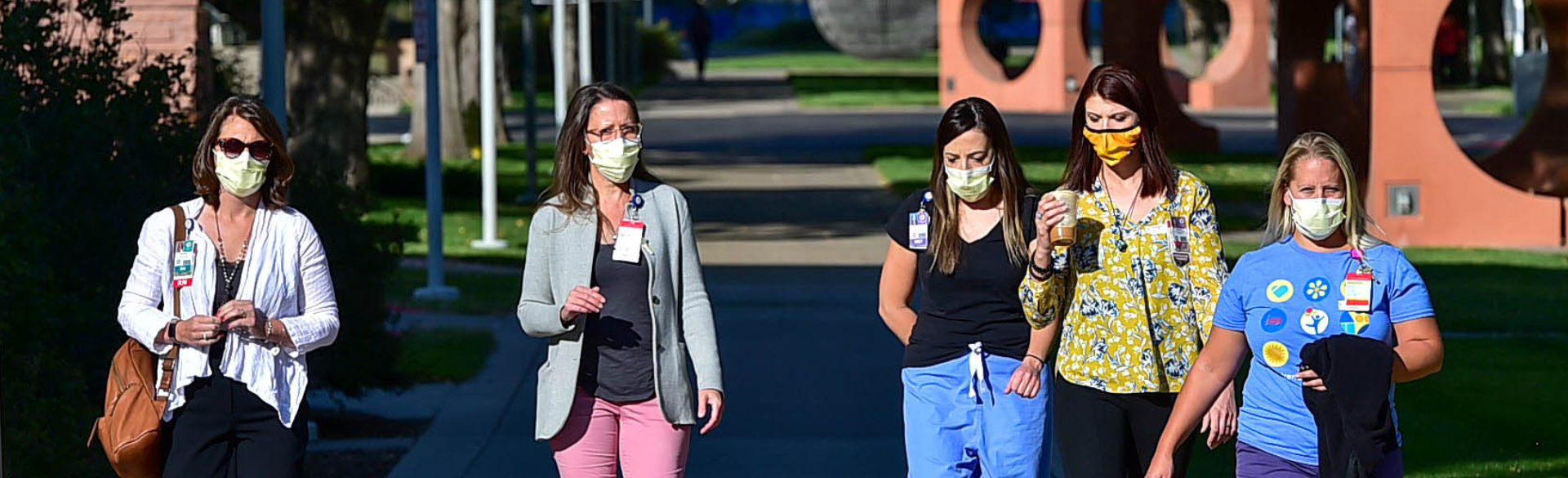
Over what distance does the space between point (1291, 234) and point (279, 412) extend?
2479 mm

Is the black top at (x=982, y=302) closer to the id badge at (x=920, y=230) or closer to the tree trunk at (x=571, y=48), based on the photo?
the id badge at (x=920, y=230)

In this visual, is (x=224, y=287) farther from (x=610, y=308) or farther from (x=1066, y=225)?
(x=1066, y=225)

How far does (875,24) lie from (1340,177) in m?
57.8

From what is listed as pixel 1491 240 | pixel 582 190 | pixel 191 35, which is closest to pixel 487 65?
pixel 191 35

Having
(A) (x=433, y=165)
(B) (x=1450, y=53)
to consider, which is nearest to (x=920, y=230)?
(A) (x=433, y=165)

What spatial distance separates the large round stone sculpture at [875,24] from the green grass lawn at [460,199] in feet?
104

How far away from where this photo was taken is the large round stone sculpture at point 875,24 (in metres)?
61.8

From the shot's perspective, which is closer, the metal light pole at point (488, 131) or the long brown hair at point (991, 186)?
the long brown hair at point (991, 186)

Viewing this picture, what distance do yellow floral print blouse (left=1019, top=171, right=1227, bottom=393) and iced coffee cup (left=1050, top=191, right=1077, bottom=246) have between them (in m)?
0.22

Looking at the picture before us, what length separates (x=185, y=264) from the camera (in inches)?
201

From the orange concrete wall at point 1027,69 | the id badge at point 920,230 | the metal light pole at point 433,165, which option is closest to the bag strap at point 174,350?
the id badge at point 920,230

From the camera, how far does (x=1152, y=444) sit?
17.7 feet

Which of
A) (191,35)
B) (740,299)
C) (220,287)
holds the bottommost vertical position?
(740,299)

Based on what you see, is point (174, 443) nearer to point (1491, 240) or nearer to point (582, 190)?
point (582, 190)
